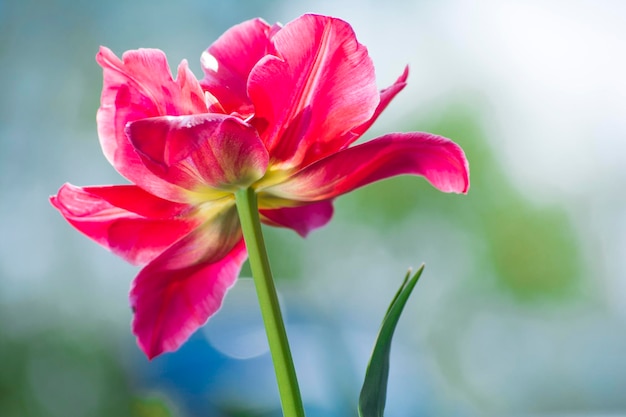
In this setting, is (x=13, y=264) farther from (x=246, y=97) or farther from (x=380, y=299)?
(x=246, y=97)

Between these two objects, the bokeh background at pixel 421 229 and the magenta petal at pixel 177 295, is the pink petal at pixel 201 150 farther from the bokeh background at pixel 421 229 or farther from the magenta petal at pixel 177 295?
the bokeh background at pixel 421 229

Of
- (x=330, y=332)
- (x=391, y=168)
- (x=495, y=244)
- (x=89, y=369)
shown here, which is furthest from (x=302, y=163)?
(x=495, y=244)

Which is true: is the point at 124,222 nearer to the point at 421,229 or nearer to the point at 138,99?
the point at 138,99

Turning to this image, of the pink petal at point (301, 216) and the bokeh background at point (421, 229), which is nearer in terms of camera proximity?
the pink petal at point (301, 216)

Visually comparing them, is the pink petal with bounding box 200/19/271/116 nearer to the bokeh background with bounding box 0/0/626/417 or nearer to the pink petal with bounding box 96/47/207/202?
the pink petal with bounding box 96/47/207/202

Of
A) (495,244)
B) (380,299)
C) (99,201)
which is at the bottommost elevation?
(99,201)

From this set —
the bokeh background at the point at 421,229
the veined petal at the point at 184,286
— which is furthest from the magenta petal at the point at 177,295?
the bokeh background at the point at 421,229
